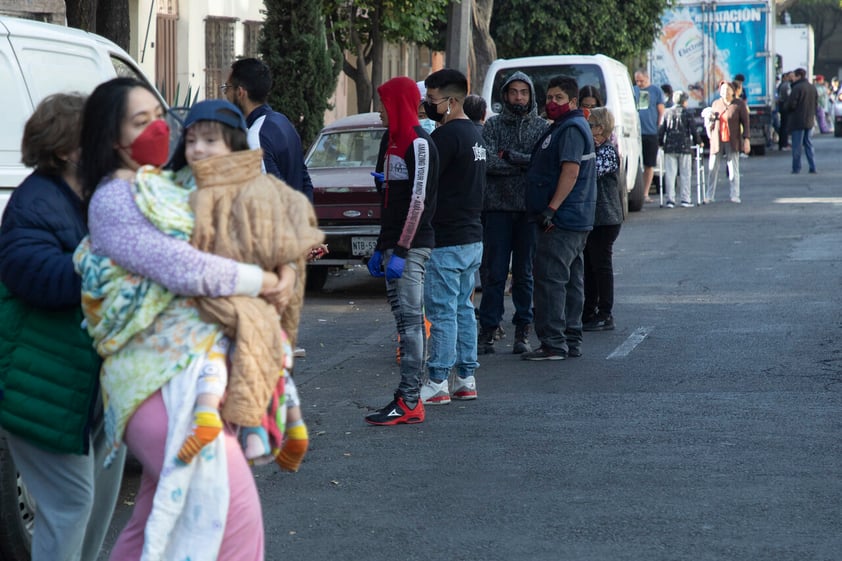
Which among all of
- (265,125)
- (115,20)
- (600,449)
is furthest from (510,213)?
(115,20)

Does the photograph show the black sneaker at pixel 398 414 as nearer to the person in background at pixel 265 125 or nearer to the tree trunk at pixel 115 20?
the person in background at pixel 265 125

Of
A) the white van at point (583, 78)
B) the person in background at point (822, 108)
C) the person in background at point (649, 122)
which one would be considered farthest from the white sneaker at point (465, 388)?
the person in background at point (822, 108)

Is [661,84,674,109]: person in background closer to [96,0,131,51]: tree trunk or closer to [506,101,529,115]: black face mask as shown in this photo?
[96,0,131,51]: tree trunk

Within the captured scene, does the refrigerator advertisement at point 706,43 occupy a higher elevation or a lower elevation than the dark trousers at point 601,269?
higher

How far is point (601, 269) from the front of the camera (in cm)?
1155

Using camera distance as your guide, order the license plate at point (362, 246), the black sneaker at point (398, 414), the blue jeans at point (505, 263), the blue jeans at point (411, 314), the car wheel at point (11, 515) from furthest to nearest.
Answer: the license plate at point (362, 246) < the blue jeans at point (505, 263) < the black sneaker at point (398, 414) < the blue jeans at point (411, 314) < the car wheel at point (11, 515)

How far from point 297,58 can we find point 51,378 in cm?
1724

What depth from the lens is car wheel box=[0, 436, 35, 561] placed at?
5.00 m

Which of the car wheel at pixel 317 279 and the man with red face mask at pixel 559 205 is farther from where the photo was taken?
the car wheel at pixel 317 279

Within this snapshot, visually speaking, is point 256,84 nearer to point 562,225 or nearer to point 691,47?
point 562,225

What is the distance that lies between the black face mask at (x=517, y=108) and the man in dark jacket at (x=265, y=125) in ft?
7.68

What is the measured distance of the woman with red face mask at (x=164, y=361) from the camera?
3600mm

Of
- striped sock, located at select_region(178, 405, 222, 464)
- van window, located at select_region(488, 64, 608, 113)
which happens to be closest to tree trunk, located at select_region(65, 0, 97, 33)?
van window, located at select_region(488, 64, 608, 113)

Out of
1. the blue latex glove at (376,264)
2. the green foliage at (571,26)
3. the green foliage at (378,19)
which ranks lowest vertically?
the blue latex glove at (376,264)
